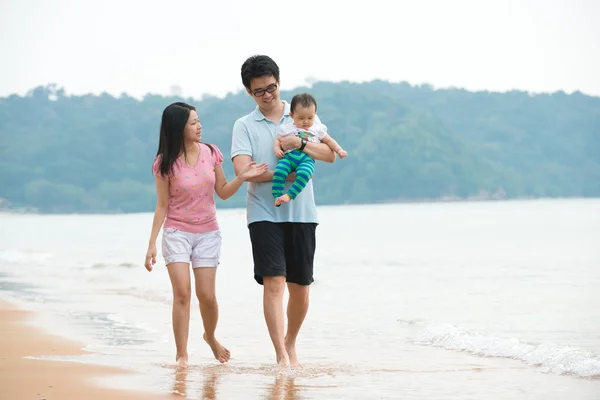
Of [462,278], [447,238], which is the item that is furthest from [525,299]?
[447,238]

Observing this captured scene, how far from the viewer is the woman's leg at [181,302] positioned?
223 inches

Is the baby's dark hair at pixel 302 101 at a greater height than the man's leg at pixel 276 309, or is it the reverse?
the baby's dark hair at pixel 302 101

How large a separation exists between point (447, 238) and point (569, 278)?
19.9 meters

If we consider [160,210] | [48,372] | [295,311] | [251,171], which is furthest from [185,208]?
[48,372]

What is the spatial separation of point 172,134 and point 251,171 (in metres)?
0.65

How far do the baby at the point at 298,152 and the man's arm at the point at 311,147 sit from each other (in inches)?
0.9

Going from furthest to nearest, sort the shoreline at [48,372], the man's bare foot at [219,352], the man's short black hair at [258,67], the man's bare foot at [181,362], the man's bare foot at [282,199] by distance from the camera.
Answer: the man's bare foot at [219,352] → the man's bare foot at [181,362] → the man's short black hair at [258,67] → the man's bare foot at [282,199] → the shoreline at [48,372]

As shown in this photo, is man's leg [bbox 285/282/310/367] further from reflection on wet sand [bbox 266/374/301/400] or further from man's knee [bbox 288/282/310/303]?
reflection on wet sand [bbox 266/374/301/400]

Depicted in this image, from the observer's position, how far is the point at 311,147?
5434 millimetres

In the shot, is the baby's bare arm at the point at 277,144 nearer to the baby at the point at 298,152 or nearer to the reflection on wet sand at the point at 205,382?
the baby at the point at 298,152

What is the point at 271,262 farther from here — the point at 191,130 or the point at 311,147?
the point at 191,130

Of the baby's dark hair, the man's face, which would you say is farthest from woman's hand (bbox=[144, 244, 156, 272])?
the baby's dark hair

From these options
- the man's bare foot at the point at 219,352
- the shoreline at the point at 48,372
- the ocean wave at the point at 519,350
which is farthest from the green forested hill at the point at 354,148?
the man's bare foot at the point at 219,352

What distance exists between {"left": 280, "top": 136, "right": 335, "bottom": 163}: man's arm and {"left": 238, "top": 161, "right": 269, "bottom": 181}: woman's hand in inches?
7.2
